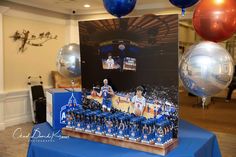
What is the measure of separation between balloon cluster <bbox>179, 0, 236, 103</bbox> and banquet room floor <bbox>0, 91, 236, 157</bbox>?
2.61 meters

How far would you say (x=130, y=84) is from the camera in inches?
72.8

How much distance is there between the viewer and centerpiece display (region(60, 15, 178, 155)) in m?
1.66

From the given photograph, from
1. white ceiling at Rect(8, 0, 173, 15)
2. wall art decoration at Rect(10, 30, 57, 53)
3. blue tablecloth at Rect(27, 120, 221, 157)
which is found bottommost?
blue tablecloth at Rect(27, 120, 221, 157)

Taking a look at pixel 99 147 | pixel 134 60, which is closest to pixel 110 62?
pixel 134 60

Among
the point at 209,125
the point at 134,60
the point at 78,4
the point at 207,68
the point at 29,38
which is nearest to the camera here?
the point at 207,68

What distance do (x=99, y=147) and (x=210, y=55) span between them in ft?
2.99

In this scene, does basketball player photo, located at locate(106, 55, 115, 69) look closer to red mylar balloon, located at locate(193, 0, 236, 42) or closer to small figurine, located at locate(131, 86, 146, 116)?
small figurine, located at locate(131, 86, 146, 116)

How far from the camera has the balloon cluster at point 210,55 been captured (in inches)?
67.1

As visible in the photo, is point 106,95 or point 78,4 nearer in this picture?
point 106,95

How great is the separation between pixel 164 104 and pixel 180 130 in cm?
51

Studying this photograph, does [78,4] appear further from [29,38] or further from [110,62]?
[110,62]

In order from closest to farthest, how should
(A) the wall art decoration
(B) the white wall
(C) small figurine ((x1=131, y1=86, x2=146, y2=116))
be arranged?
(C) small figurine ((x1=131, y1=86, x2=146, y2=116))
(B) the white wall
(A) the wall art decoration

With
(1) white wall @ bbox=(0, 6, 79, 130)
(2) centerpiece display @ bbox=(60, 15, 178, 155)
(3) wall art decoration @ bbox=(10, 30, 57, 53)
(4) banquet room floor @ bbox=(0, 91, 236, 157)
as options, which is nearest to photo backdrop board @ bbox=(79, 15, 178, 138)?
(2) centerpiece display @ bbox=(60, 15, 178, 155)

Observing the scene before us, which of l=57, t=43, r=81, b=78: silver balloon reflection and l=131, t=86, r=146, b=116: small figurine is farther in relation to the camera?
l=57, t=43, r=81, b=78: silver balloon reflection
